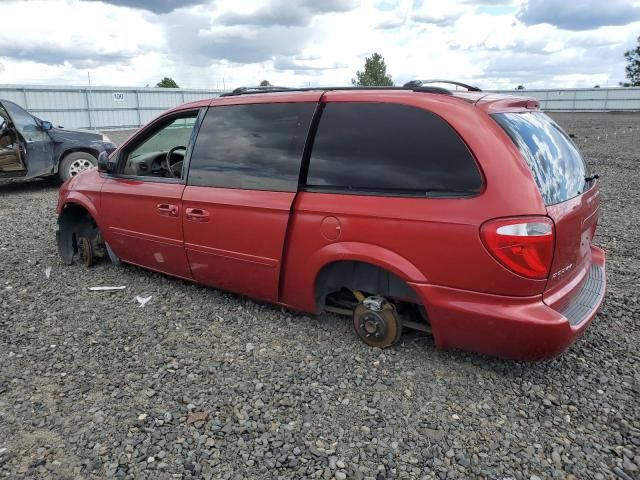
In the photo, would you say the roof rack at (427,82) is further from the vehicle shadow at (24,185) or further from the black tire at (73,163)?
the vehicle shadow at (24,185)

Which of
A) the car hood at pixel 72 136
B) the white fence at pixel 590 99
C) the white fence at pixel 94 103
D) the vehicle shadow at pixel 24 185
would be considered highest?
the white fence at pixel 590 99

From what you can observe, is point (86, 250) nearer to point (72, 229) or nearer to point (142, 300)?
point (72, 229)

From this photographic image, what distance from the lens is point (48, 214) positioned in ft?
25.1

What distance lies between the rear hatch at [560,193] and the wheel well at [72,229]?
166 inches

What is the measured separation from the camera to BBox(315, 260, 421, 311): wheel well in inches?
121

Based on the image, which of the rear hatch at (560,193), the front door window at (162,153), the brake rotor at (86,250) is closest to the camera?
the rear hatch at (560,193)

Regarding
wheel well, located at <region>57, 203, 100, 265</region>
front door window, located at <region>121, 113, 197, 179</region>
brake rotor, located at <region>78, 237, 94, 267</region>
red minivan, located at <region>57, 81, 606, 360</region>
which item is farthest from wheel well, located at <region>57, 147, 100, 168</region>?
red minivan, located at <region>57, 81, 606, 360</region>

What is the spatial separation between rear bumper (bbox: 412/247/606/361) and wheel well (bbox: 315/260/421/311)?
21 cm

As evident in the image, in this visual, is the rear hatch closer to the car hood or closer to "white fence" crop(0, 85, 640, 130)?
the car hood

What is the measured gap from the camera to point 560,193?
9.16ft

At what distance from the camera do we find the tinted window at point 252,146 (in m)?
3.35

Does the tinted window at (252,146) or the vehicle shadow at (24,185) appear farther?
the vehicle shadow at (24,185)

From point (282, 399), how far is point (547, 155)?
83.2 inches

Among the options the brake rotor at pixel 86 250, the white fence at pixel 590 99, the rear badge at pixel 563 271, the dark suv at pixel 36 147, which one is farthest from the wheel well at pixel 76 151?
the white fence at pixel 590 99
